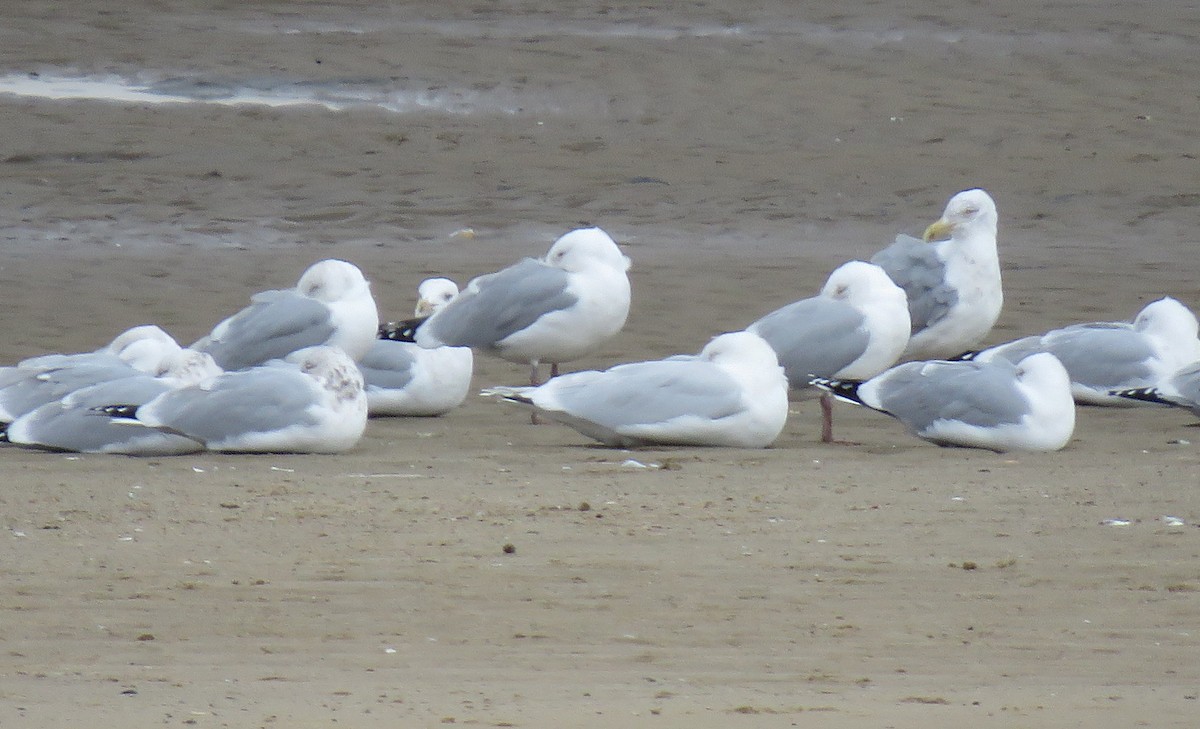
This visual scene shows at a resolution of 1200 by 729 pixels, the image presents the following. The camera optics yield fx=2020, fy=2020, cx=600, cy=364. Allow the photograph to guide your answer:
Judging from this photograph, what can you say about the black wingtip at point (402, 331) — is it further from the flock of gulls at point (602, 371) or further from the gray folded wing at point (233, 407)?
A: the gray folded wing at point (233, 407)

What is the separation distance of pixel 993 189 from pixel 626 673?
11.5 meters

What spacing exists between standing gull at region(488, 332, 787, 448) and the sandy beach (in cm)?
13

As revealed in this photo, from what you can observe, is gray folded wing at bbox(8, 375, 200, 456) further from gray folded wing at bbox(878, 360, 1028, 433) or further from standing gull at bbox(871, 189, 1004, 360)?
standing gull at bbox(871, 189, 1004, 360)

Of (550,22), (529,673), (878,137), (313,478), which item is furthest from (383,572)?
(550,22)

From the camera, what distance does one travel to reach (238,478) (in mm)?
6734

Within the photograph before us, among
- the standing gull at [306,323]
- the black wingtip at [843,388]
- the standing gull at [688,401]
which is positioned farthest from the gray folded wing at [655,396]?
the standing gull at [306,323]

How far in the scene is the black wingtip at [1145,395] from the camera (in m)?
8.20

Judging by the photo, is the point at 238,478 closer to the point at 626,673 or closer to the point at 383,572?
the point at 383,572

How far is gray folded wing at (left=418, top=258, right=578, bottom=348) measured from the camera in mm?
8820

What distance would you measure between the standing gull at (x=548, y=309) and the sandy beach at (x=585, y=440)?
14.2 inches

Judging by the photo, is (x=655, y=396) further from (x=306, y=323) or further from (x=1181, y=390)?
(x=1181, y=390)

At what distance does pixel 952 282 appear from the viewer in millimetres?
9484

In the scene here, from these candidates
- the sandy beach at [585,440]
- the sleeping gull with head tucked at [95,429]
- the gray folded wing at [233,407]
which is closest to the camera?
the sandy beach at [585,440]

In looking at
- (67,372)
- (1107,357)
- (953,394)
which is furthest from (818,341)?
(67,372)
